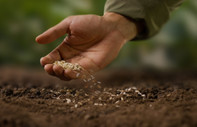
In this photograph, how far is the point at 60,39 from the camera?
3.59 metres

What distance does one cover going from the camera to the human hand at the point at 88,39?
1.54 metres

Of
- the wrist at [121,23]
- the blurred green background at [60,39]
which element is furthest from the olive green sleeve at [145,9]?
the blurred green background at [60,39]

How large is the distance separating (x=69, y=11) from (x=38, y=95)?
2.08m

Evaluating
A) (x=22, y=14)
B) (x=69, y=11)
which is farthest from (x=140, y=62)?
(x=22, y=14)

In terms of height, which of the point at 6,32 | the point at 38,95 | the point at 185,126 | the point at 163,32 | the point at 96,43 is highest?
the point at 6,32

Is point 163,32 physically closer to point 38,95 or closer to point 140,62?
point 140,62

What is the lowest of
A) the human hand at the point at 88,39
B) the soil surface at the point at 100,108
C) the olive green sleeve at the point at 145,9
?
the soil surface at the point at 100,108

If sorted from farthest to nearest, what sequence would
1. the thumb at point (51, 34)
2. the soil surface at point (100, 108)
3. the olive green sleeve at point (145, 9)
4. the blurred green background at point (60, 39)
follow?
1. the blurred green background at point (60, 39)
2. the olive green sleeve at point (145, 9)
3. the thumb at point (51, 34)
4. the soil surface at point (100, 108)

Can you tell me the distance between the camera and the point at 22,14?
363cm

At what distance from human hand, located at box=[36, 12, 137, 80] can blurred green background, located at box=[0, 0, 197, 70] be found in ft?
6.03

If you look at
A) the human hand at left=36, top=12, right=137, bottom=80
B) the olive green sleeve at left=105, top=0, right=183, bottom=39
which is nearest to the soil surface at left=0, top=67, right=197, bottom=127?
the human hand at left=36, top=12, right=137, bottom=80

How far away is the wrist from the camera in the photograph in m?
1.69

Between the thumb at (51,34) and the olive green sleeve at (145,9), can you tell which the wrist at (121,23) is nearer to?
the olive green sleeve at (145,9)

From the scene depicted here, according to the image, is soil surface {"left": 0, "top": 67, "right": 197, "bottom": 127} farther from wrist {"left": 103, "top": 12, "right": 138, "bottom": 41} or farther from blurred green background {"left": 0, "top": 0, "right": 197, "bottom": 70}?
blurred green background {"left": 0, "top": 0, "right": 197, "bottom": 70}
